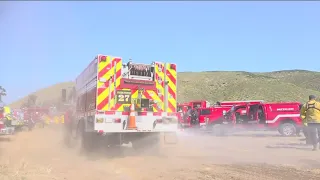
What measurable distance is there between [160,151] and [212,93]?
67308mm

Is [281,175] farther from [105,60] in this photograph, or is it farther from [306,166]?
[105,60]

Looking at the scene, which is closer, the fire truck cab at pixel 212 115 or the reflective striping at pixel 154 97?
the reflective striping at pixel 154 97

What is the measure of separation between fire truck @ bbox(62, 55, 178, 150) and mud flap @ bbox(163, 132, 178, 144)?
0.30 feet

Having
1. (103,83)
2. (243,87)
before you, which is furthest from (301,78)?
(103,83)

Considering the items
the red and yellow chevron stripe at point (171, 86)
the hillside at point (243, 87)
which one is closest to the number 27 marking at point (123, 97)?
the red and yellow chevron stripe at point (171, 86)

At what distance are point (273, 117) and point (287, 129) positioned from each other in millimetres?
1077

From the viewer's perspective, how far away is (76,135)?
13.1 m

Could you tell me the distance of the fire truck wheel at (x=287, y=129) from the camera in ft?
68.6

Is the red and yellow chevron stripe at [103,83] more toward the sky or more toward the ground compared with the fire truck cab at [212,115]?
more toward the sky

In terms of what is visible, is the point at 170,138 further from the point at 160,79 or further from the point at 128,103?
the point at 160,79

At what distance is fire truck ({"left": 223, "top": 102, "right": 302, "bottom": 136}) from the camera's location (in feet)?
69.1

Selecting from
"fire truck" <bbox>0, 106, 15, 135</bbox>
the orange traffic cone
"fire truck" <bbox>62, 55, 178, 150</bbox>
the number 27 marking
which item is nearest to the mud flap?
"fire truck" <bbox>62, 55, 178, 150</bbox>

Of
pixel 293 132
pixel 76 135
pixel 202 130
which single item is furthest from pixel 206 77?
pixel 76 135

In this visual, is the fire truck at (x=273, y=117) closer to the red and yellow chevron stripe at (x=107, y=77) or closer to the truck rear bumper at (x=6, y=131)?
the red and yellow chevron stripe at (x=107, y=77)
